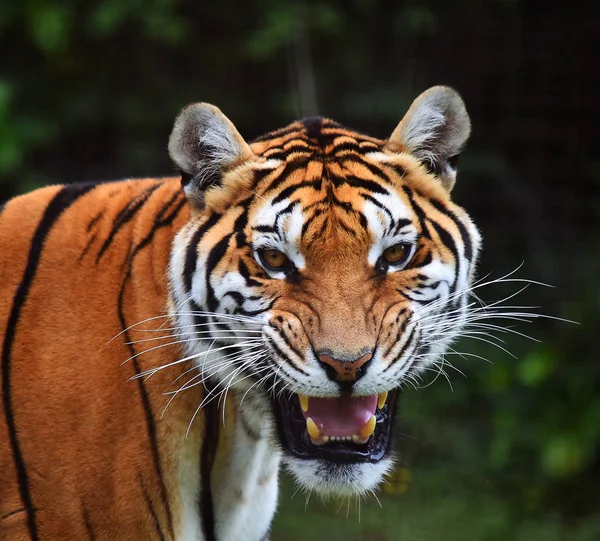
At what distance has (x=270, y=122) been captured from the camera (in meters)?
4.92

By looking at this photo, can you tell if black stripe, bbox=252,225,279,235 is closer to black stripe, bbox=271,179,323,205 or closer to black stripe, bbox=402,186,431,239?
black stripe, bbox=271,179,323,205

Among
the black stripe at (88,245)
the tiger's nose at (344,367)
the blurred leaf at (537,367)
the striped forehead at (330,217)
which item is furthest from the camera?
the blurred leaf at (537,367)

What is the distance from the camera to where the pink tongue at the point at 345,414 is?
6.23 ft

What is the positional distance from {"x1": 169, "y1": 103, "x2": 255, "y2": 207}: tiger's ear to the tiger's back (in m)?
0.12

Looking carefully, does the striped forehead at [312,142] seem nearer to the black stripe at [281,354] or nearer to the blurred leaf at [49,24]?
the black stripe at [281,354]

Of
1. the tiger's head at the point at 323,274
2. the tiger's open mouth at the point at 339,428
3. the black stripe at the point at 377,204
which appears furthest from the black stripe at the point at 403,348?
the black stripe at the point at 377,204

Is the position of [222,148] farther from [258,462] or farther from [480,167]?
[480,167]

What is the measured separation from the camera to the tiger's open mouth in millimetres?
1900

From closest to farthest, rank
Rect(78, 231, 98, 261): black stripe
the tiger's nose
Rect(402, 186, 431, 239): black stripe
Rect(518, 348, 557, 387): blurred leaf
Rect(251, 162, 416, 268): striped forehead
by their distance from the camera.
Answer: the tiger's nose → Rect(251, 162, 416, 268): striped forehead → Rect(402, 186, 431, 239): black stripe → Rect(78, 231, 98, 261): black stripe → Rect(518, 348, 557, 387): blurred leaf

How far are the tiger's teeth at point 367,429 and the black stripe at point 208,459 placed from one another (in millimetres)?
335

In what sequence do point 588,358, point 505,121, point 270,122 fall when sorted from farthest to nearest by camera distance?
point 270,122 → point 505,121 → point 588,358

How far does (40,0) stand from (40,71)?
444mm

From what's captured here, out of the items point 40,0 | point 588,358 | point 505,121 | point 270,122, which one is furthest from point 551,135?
point 40,0

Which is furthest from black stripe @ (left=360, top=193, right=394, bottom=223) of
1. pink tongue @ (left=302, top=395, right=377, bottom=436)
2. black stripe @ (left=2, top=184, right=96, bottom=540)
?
black stripe @ (left=2, top=184, right=96, bottom=540)
